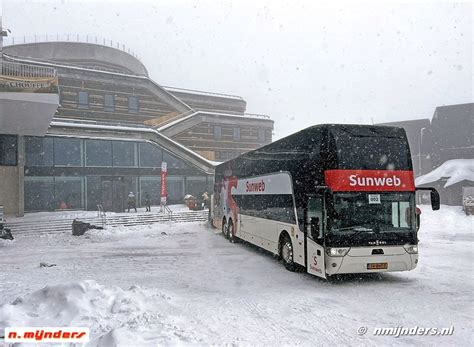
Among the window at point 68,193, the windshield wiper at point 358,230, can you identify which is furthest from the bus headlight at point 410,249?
the window at point 68,193

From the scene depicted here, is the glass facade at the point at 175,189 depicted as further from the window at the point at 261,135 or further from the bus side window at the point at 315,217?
the bus side window at the point at 315,217

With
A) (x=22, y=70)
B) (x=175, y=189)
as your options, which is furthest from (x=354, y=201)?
(x=175, y=189)

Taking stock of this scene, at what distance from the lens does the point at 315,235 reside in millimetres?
8977

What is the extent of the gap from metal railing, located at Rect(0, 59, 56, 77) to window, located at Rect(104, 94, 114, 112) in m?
16.5

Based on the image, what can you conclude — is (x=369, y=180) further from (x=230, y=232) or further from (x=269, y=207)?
(x=230, y=232)

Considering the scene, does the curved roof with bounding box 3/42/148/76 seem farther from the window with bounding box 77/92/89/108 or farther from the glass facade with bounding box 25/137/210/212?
the glass facade with bounding box 25/137/210/212

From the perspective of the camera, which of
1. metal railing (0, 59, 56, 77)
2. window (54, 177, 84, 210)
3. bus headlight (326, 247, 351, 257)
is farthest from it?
window (54, 177, 84, 210)

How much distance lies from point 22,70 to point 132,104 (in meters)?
19.2

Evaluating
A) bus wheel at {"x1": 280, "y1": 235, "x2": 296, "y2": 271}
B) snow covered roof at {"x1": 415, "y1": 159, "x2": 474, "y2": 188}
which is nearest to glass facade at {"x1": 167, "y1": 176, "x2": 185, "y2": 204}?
snow covered roof at {"x1": 415, "y1": 159, "x2": 474, "y2": 188}

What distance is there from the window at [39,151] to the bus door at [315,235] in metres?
25.2

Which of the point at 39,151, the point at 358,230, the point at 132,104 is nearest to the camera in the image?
the point at 358,230

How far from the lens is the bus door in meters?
8.91

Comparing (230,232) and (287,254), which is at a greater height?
(287,254)

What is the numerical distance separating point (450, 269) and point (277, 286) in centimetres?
552
